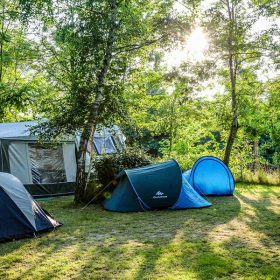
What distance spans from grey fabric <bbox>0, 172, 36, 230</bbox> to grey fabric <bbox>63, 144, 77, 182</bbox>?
5.13 metres

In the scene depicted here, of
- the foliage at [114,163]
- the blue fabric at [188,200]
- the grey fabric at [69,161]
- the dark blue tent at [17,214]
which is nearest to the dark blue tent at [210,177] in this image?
the foliage at [114,163]

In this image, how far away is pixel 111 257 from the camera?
4.47 metres

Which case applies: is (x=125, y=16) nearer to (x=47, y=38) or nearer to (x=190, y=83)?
(x=190, y=83)

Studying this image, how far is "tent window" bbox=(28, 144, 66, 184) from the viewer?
33.8ft

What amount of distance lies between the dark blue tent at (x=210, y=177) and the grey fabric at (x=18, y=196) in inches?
213

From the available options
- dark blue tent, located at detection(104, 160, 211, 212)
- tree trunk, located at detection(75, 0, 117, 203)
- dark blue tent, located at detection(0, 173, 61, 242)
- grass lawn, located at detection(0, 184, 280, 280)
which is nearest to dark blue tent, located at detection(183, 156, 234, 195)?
dark blue tent, located at detection(104, 160, 211, 212)

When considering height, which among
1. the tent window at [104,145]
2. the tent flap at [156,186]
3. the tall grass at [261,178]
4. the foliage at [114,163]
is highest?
the tent window at [104,145]

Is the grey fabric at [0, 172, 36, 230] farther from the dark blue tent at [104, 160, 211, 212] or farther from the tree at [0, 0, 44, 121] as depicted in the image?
the tree at [0, 0, 44, 121]

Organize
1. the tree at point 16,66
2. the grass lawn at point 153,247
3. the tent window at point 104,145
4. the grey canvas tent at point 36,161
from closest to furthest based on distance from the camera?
1. the grass lawn at point 153,247
2. the grey canvas tent at point 36,161
3. the tree at point 16,66
4. the tent window at point 104,145

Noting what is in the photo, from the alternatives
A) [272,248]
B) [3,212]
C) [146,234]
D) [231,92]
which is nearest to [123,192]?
[146,234]

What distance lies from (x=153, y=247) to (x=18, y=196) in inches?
92.1

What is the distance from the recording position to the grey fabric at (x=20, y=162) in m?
9.92

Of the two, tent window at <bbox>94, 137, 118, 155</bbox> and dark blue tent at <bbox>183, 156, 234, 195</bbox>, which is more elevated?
tent window at <bbox>94, 137, 118, 155</bbox>

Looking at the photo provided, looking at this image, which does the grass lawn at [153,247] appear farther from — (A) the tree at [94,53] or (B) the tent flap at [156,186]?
(A) the tree at [94,53]
